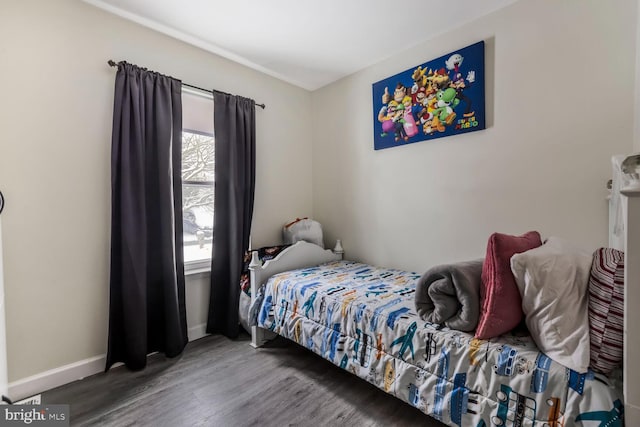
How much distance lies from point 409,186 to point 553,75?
1.14m

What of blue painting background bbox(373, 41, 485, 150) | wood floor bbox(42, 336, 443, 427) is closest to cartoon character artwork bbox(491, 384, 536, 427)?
wood floor bbox(42, 336, 443, 427)

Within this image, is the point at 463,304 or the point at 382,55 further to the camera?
the point at 382,55

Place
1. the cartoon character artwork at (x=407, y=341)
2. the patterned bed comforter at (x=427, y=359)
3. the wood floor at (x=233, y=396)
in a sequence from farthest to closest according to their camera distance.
→ 1. the wood floor at (x=233, y=396)
2. the cartoon character artwork at (x=407, y=341)
3. the patterned bed comforter at (x=427, y=359)

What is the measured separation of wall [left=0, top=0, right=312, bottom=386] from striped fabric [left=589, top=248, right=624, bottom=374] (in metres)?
2.56

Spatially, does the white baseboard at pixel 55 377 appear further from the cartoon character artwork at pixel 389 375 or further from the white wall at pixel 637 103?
the white wall at pixel 637 103

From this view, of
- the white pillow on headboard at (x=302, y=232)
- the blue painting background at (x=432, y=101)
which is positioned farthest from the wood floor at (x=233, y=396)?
the blue painting background at (x=432, y=101)

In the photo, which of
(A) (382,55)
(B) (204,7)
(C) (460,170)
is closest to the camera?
(B) (204,7)

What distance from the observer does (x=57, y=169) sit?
5.92 feet

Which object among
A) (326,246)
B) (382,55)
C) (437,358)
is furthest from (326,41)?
(437,358)

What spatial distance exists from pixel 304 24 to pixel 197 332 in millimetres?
2540

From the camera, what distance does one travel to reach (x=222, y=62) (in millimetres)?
2566

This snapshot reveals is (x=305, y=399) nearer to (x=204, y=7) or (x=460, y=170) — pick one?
(x=460, y=170)

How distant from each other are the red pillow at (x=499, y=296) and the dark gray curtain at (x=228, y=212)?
189 cm

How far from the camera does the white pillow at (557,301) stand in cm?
103
